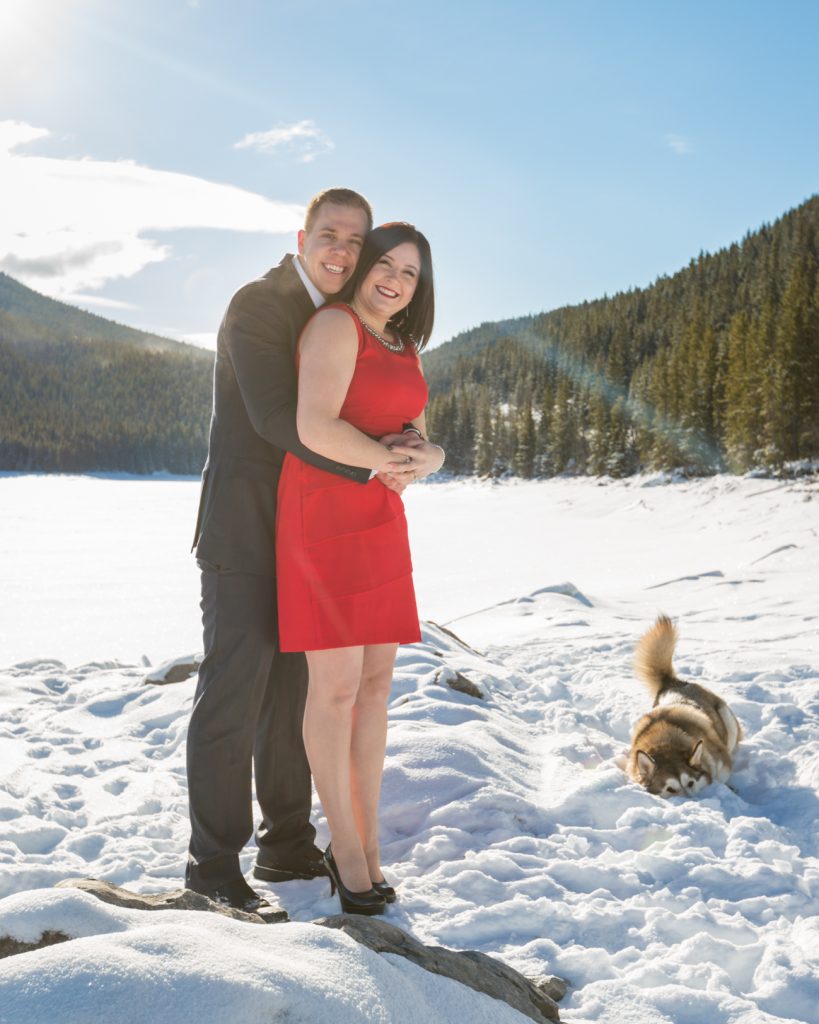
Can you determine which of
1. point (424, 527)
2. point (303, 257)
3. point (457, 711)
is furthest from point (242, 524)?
point (424, 527)

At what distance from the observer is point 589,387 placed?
7844 cm

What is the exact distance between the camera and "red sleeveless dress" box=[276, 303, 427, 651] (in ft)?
8.13

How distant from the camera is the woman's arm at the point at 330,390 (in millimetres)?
2359

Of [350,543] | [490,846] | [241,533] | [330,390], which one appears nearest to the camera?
[330,390]

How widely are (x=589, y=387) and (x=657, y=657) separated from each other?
76.5 meters

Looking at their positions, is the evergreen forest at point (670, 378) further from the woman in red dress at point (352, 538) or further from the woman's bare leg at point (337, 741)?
the woman's bare leg at point (337, 741)

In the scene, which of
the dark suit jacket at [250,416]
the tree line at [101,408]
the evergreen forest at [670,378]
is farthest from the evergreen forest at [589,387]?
the dark suit jacket at [250,416]

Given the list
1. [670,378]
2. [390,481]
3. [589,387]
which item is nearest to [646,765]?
[390,481]

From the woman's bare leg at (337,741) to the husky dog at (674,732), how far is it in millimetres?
2147

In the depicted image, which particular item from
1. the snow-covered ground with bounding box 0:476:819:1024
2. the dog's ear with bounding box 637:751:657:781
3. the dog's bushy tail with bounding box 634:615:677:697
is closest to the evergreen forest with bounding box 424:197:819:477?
the snow-covered ground with bounding box 0:476:819:1024

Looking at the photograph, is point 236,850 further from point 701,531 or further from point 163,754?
point 701,531

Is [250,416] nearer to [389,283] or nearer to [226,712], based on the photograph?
[389,283]

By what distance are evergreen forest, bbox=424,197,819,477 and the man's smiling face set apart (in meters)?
39.6

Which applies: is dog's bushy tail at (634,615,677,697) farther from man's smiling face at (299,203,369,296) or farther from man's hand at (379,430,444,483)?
man's smiling face at (299,203,369,296)
